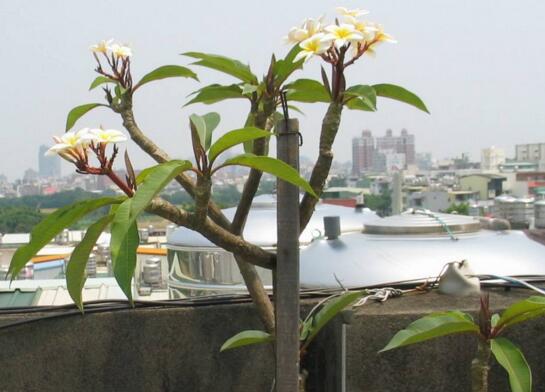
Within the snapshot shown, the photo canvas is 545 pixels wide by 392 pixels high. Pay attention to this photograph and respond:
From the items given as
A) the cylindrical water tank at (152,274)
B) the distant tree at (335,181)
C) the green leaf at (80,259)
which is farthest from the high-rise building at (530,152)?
the green leaf at (80,259)

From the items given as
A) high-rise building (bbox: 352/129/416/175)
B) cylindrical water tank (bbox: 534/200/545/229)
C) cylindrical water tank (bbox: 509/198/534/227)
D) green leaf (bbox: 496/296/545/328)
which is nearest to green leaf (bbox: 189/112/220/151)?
green leaf (bbox: 496/296/545/328)

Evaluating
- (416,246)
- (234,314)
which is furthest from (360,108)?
(416,246)

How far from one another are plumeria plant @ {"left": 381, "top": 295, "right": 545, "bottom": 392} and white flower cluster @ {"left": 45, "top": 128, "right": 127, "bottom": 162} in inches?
42.0

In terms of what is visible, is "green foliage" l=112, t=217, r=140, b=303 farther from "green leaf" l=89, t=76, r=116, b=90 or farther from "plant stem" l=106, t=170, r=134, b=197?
"green leaf" l=89, t=76, r=116, b=90

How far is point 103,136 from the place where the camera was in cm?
170

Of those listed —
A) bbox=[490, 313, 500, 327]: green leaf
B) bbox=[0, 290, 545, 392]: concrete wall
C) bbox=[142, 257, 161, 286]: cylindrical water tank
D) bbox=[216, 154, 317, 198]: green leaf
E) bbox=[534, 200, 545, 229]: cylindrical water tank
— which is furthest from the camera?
bbox=[142, 257, 161, 286]: cylindrical water tank

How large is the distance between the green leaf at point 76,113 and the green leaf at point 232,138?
610 millimetres

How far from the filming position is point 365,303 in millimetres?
2793

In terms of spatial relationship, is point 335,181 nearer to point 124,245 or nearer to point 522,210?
point 522,210

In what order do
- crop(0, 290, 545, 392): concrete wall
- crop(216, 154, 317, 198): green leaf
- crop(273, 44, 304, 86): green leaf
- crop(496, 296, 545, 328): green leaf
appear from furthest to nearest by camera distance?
crop(0, 290, 545, 392): concrete wall < crop(496, 296, 545, 328): green leaf < crop(273, 44, 304, 86): green leaf < crop(216, 154, 317, 198): green leaf

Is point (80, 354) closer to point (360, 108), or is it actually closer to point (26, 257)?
point (26, 257)

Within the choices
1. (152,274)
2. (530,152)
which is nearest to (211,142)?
(152,274)

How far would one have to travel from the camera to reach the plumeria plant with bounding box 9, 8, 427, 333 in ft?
5.54

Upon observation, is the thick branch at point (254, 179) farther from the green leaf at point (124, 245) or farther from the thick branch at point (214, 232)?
the green leaf at point (124, 245)
